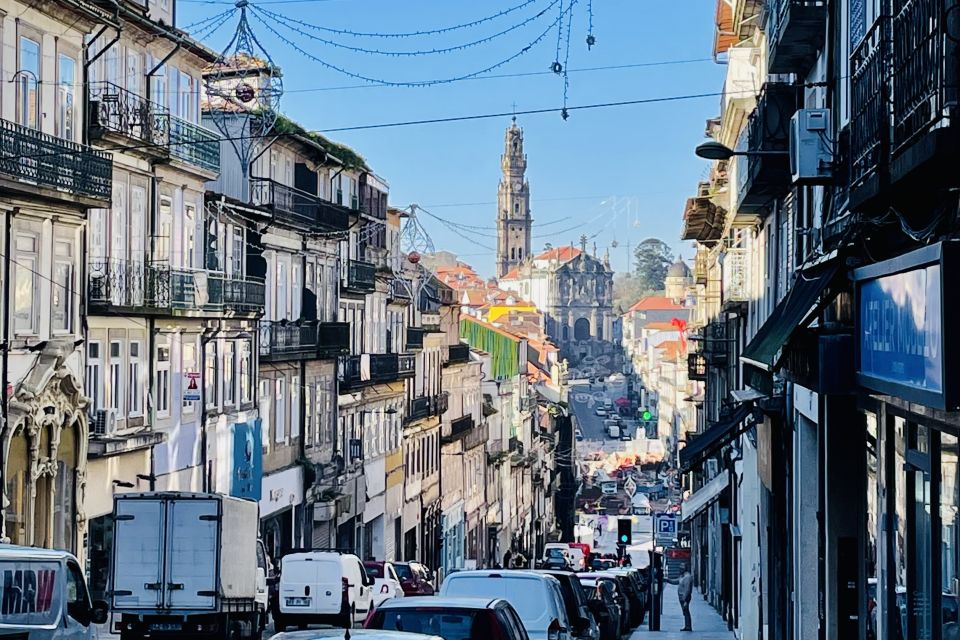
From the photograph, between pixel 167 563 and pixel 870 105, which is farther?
pixel 167 563

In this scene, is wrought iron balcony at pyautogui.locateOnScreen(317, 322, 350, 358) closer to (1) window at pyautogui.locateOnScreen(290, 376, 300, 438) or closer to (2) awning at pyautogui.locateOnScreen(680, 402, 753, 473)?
(1) window at pyautogui.locateOnScreen(290, 376, 300, 438)

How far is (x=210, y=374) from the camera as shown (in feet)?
128

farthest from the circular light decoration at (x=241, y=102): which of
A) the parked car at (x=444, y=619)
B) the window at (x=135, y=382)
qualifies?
the parked car at (x=444, y=619)

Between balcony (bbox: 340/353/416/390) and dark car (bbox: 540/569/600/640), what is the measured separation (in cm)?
3006

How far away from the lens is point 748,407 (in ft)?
91.2

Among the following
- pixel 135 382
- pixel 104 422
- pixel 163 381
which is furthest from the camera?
pixel 163 381

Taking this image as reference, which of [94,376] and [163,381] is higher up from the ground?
[94,376]

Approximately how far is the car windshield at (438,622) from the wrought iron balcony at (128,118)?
18861mm

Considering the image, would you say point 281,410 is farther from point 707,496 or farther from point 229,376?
point 707,496

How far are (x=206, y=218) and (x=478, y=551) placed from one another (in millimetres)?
45006

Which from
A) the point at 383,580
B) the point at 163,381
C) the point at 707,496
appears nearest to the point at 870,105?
the point at 383,580

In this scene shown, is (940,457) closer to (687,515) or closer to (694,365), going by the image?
(687,515)

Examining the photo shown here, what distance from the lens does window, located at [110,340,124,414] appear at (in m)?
32.4

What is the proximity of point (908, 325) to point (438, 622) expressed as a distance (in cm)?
498
